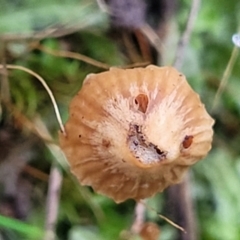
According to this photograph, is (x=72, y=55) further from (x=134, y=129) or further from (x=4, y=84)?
(x=134, y=129)

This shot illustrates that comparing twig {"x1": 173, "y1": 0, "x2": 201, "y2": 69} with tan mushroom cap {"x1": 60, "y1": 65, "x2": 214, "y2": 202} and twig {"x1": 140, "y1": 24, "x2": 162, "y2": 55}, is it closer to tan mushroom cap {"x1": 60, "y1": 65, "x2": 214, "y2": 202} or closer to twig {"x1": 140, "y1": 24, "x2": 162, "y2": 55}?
twig {"x1": 140, "y1": 24, "x2": 162, "y2": 55}

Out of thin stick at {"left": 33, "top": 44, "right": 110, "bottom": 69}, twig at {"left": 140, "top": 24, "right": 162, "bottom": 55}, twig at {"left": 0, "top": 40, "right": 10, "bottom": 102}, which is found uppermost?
twig at {"left": 140, "top": 24, "right": 162, "bottom": 55}

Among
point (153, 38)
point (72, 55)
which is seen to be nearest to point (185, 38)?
point (153, 38)

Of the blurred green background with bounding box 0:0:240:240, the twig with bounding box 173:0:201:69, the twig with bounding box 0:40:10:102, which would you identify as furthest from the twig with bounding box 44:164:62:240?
the twig with bounding box 173:0:201:69

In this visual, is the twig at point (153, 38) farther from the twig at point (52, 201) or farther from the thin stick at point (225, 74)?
the twig at point (52, 201)

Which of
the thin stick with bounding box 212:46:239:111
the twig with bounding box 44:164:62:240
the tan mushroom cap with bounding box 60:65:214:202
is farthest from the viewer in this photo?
the thin stick with bounding box 212:46:239:111

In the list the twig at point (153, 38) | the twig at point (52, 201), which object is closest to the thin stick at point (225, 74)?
Result: the twig at point (153, 38)
